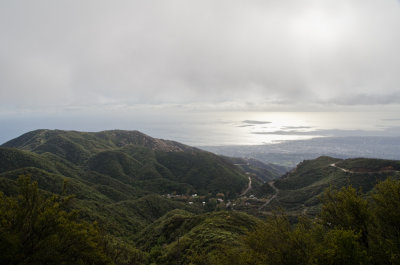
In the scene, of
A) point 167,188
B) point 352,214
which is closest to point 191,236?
point 352,214

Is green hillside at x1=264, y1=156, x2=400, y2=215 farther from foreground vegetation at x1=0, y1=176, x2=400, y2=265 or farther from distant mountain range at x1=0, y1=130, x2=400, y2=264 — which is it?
foreground vegetation at x1=0, y1=176, x2=400, y2=265

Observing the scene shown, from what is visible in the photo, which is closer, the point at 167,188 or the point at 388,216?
the point at 388,216

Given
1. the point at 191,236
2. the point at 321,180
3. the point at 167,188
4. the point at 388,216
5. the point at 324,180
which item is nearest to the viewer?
the point at 388,216

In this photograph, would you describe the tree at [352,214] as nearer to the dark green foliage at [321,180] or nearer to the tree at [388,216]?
the tree at [388,216]

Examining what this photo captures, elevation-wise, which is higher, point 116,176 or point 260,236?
point 260,236

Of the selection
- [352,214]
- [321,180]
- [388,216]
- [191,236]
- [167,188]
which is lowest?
[167,188]

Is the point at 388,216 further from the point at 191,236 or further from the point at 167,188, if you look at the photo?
the point at 167,188

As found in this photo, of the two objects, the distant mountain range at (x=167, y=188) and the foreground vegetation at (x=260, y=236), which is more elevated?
the foreground vegetation at (x=260, y=236)

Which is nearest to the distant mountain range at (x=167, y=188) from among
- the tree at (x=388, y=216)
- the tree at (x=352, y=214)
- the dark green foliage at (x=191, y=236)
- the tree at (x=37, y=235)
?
the dark green foliage at (x=191, y=236)

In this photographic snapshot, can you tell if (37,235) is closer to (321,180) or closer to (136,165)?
(321,180)

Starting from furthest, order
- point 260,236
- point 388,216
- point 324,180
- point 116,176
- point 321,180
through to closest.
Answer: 1. point 116,176
2. point 321,180
3. point 324,180
4. point 388,216
5. point 260,236

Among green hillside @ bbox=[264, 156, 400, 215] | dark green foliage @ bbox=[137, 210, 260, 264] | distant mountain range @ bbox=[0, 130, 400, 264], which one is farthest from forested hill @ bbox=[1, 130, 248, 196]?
dark green foliage @ bbox=[137, 210, 260, 264]
